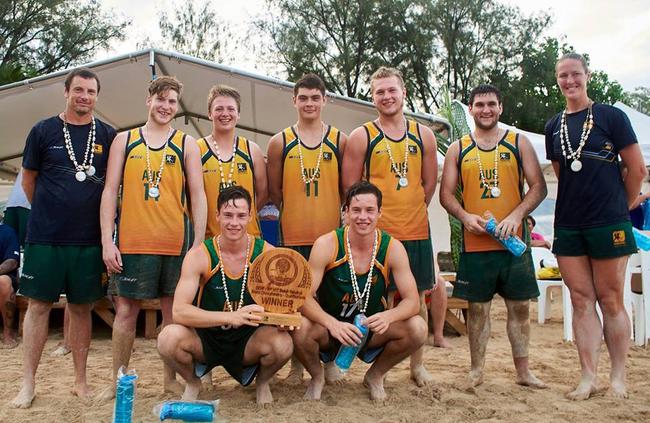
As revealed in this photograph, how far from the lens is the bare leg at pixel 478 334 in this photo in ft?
12.7

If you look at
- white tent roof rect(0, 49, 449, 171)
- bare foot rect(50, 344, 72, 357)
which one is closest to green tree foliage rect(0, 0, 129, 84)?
white tent roof rect(0, 49, 449, 171)

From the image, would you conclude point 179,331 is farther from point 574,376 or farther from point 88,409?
point 574,376

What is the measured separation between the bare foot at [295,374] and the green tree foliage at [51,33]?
72.1 ft

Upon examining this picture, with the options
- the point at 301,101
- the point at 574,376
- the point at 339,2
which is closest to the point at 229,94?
the point at 301,101

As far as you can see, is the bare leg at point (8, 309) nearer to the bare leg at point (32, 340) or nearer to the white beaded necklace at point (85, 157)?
the bare leg at point (32, 340)

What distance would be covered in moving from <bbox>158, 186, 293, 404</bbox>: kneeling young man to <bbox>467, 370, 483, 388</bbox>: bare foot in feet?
4.23

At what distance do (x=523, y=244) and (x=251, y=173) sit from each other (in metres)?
1.80

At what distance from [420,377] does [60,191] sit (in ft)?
8.35

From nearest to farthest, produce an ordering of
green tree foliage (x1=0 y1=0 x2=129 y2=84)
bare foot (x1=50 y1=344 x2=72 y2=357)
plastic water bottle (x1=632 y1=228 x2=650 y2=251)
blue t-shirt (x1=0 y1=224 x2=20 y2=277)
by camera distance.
Result: plastic water bottle (x1=632 y1=228 x2=650 y2=251), bare foot (x1=50 y1=344 x2=72 y2=357), blue t-shirt (x1=0 y1=224 x2=20 y2=277), green tree foliage (x1=0 y1=0 x2=129 y2=84)

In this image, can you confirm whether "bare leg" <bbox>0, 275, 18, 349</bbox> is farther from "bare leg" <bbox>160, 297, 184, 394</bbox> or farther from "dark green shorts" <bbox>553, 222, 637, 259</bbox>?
"dark green shorts" <bbox>553, 222, 637, 259</bbox>

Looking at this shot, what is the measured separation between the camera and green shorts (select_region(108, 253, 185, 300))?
350cm

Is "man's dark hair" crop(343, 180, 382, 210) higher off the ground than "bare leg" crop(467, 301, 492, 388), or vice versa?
"man's dark hair" crop(343, 180, 382, 210)

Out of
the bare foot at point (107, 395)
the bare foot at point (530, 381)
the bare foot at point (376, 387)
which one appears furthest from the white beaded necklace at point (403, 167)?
the bare foot at point (107, 395)

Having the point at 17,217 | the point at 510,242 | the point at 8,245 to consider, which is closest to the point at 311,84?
the point at 510,242
